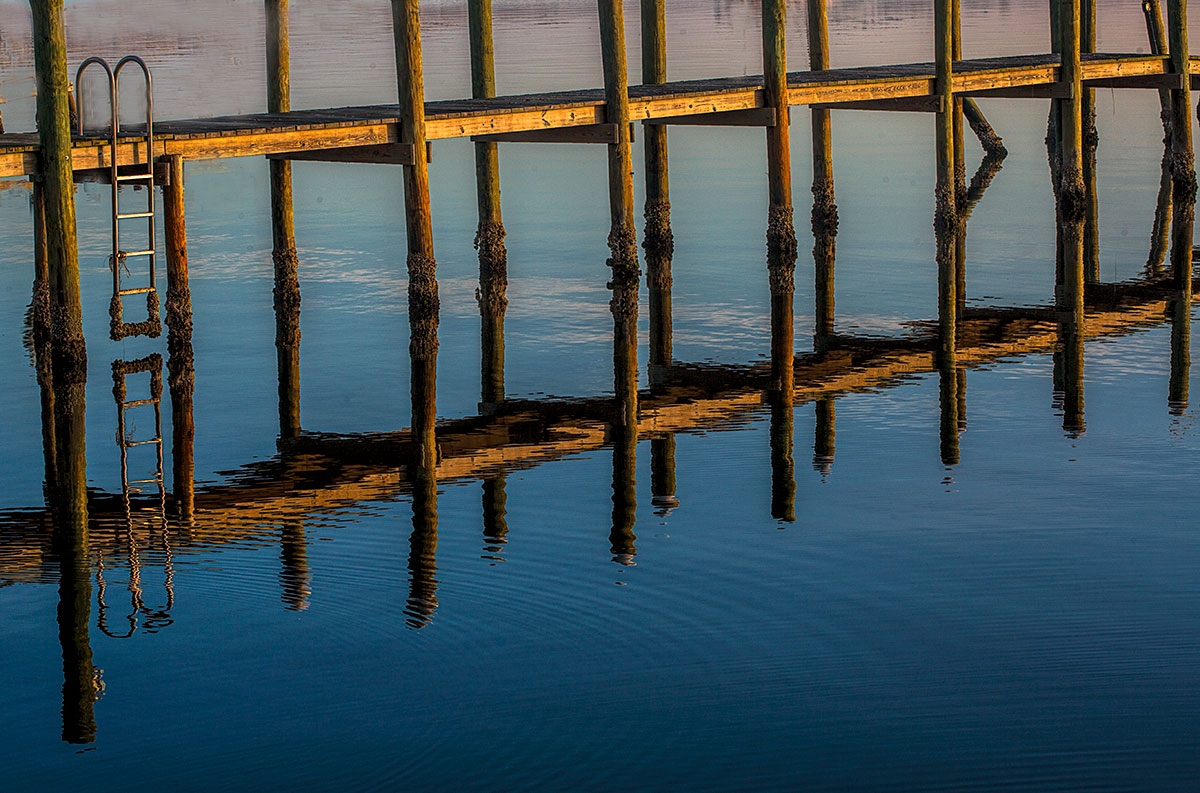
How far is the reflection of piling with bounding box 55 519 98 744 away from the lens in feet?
24.7

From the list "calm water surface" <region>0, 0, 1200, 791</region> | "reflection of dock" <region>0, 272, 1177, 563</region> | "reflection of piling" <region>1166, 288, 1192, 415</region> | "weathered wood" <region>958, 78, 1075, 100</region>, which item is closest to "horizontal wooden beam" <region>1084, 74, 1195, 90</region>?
"weathered wood" <region>958, 78, 1075, 100</region>

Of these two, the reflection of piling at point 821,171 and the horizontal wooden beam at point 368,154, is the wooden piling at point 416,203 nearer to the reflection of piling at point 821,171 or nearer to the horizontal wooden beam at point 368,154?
the horizontal wooden beam at point 368,154

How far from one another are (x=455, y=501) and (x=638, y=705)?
358cm

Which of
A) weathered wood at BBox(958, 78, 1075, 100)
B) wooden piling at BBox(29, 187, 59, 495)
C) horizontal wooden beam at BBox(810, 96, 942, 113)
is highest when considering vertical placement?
weathered wood at BBox(958, 78, 1075, 100)

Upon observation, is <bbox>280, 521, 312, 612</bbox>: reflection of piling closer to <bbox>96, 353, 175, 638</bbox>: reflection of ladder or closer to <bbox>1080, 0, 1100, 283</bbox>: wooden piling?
<bbox>96, 353, 175, 638</bbox>: reflection of ladder

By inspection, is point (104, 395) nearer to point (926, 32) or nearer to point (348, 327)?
point (348, 327)

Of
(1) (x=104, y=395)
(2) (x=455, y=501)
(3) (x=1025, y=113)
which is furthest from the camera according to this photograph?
(3) (x=1025, y=113)

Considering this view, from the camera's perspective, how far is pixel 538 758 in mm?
7180

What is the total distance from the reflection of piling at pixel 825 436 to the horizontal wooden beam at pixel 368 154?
4.54m

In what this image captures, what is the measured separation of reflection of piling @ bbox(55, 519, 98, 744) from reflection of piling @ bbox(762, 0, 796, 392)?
863cm

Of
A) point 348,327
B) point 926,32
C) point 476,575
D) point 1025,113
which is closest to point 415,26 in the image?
point 348,327

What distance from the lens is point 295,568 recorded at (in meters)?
9.48

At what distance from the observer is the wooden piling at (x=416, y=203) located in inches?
603

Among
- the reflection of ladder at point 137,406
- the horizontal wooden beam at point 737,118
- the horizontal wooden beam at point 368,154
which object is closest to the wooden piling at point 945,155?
the horizontal wooden beam at point 737,118
